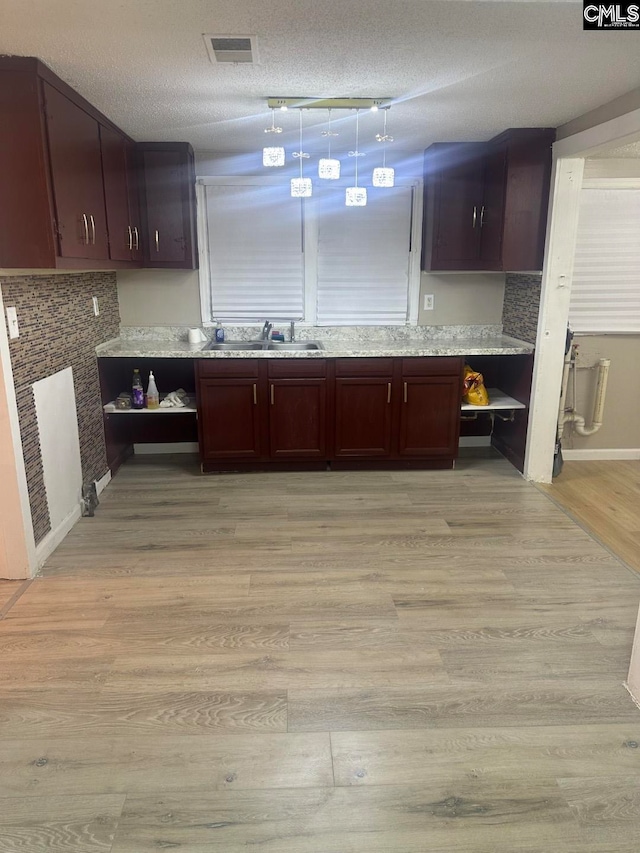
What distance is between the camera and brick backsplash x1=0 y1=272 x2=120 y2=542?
9.16 ft

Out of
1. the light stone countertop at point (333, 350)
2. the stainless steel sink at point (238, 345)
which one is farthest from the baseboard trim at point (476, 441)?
the stainless steel sink at point (238, 345)

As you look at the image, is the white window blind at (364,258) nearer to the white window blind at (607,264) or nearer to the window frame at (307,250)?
the window frame at (307,250)

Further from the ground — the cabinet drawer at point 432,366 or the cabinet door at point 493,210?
the cabinet door at point 493,210

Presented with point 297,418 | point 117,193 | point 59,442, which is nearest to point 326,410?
point 297,418

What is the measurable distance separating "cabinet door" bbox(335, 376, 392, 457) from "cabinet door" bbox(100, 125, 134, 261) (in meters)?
1.58

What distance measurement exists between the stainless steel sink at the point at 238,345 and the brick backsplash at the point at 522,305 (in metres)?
1.84

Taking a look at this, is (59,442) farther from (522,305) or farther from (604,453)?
(604,453)

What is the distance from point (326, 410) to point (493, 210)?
1.72m

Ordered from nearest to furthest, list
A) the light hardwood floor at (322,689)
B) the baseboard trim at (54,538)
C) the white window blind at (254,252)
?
1. the light hardwood floor at (322,689)
2. the baseboard trim at (54,538)
3. the white window blind at (254,252)

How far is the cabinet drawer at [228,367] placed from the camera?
3.86m

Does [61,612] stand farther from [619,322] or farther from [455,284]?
[619,322]

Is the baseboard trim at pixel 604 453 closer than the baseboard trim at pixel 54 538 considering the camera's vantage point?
No

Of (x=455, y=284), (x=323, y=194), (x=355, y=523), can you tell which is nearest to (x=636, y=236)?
(x=455, y=284)

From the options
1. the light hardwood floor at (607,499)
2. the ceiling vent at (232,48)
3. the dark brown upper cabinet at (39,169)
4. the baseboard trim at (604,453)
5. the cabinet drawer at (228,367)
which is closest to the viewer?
the ceiling vent at (232,48)
